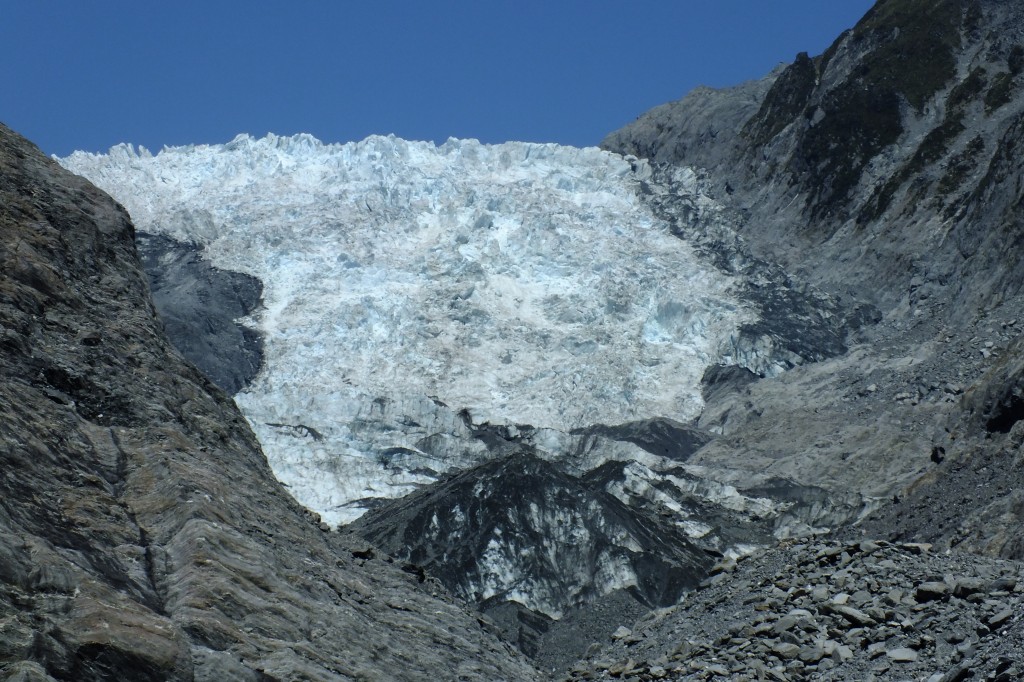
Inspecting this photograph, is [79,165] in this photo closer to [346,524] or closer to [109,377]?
[346,524]

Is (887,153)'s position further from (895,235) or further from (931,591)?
(931,591)

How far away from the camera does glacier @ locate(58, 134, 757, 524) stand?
54.3 meters

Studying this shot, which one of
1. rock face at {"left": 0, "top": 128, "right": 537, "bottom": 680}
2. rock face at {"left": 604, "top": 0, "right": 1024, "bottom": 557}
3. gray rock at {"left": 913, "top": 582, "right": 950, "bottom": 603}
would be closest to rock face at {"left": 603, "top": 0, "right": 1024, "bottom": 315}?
rock face at {"left": 604, "top": 0, "right": 1024, "bottom": 557}

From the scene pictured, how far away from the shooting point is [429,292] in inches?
2574

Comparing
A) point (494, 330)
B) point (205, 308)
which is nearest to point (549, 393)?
point (494, 330)

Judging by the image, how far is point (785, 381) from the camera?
5403cm

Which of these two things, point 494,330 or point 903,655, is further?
point 494,330

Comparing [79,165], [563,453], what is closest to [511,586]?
[563,453]

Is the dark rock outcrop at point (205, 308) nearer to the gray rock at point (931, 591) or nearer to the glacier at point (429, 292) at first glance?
the glacier at point (429, 292)

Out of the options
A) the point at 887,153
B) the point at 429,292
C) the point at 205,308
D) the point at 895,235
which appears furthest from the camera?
the point at 887,153

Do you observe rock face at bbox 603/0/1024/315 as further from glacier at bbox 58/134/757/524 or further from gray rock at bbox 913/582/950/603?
gray rock at bbox 913/582/950/603

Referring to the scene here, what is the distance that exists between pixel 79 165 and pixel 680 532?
184 feet

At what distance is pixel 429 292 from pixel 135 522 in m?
53.1

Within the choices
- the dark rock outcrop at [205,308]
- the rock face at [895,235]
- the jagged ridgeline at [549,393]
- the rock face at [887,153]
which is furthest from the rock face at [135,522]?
the dark rock outcrop at [205,308]
